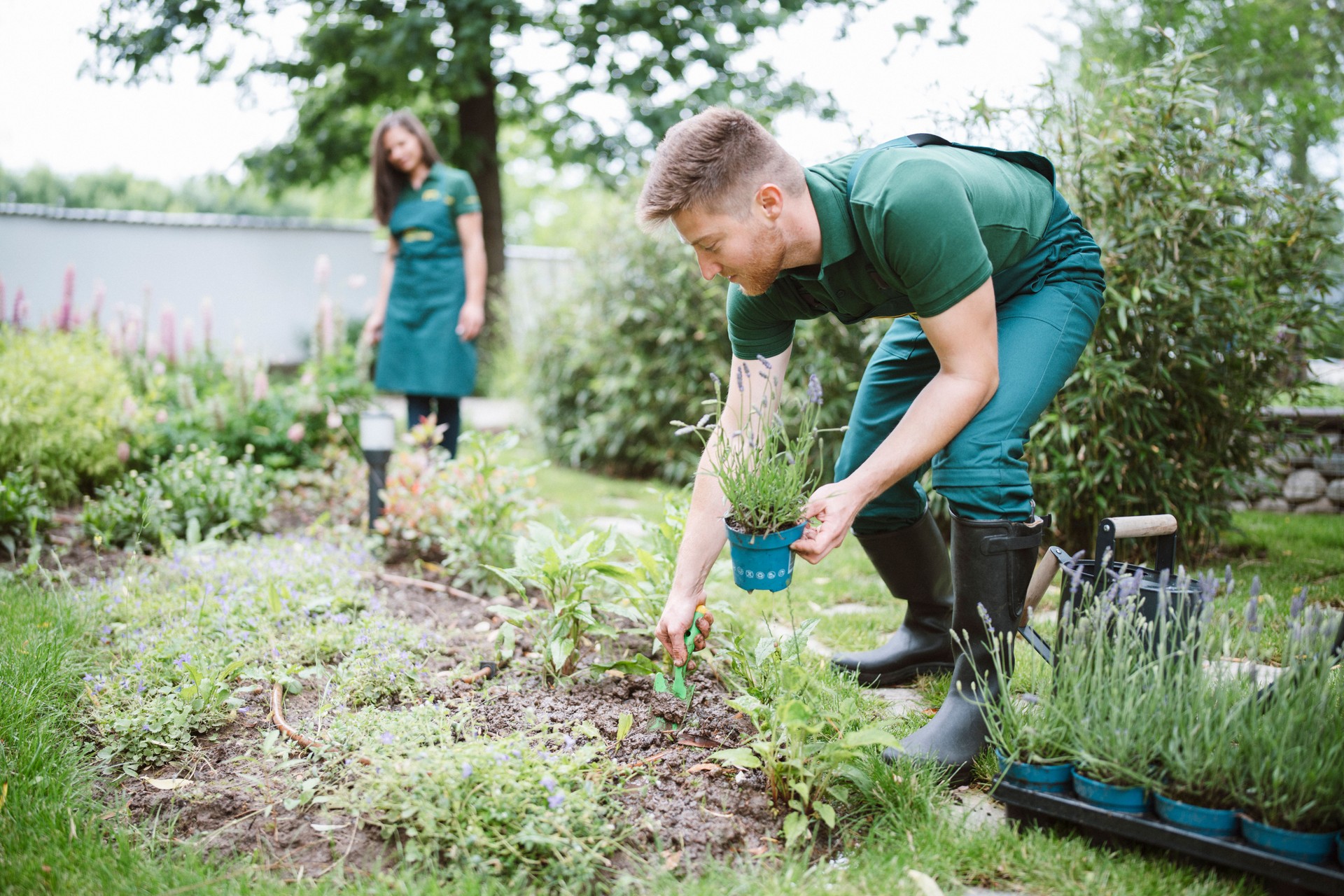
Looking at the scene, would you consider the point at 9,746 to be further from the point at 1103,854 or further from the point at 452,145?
the point at 452,145

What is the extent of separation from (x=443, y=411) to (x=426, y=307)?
502mm

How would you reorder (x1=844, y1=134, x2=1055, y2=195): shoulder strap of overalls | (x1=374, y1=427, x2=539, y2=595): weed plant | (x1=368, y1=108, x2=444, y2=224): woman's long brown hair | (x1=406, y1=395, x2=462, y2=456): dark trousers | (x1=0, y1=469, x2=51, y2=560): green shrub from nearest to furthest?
(x1=844, y1=134, x2=1055, y2=195): shoulder strap of overalls < (x1=374, y1=427, x2=539, y2=595): weed plant < (x1=0, y1=469, x2=51, y2=560): green shrub < (x1=368, y1=108, x2=444, y2=224): woman's long brown hair < (x1=406, y1=395, x2=462, y2=456): dark trousers

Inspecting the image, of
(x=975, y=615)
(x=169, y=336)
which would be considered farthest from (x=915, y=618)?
(x=169, y=336)

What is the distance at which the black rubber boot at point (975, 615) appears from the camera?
171 cm

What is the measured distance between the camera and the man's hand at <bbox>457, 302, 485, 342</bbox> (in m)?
4.20

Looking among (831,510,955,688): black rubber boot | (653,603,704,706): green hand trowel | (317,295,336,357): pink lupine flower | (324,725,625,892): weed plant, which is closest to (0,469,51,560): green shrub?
(317,295,336,357): pink lupine flower

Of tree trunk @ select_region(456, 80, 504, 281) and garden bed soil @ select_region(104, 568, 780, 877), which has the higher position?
tree trunk @ select_region(456, 80, 504, 281)

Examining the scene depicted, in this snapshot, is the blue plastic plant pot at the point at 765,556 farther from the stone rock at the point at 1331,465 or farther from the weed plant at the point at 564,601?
the stone rock at the point at 1331,465

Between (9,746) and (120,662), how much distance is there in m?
0.42

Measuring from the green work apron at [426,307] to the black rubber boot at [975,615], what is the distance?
2958 millimetres

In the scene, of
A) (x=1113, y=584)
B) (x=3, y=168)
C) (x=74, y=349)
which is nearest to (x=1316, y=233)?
(x=1113, y=584)

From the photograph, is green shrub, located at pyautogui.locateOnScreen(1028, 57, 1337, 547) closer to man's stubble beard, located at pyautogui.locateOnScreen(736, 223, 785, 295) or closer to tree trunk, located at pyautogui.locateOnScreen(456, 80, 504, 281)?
man's stubble beard, located at pyautogui.locateOnScreen(736, 223, 785, 295)

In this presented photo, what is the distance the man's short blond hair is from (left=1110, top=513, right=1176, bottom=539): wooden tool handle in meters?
0.85

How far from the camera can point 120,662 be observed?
2.18 meters
